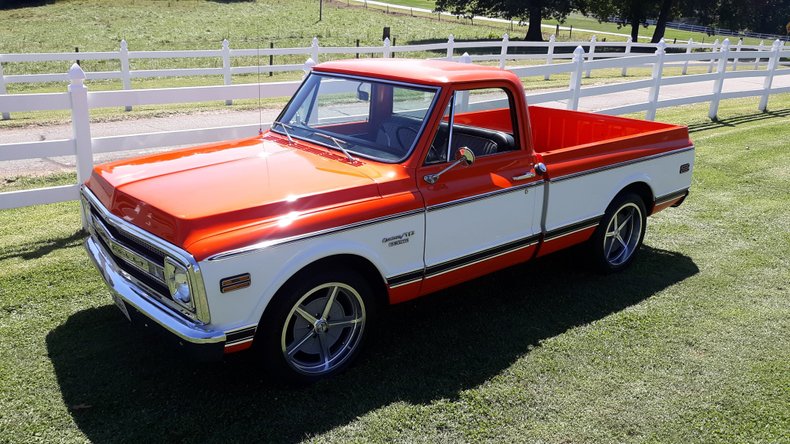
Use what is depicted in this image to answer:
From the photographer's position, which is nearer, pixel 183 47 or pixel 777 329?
pixel 777 329

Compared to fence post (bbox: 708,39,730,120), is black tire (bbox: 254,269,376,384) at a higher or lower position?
lower

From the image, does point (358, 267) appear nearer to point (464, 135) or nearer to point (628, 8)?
point (464, 135)

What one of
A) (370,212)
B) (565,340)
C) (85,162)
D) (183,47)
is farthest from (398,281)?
(183,47)

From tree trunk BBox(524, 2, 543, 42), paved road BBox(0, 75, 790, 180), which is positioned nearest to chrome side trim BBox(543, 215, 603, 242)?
paved road BBox(0, 75, 790, 180)

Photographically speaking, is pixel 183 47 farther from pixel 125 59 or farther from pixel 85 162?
pixel 85 162

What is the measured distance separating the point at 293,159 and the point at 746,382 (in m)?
3.35

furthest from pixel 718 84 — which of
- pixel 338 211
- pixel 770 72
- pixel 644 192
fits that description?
pixel 338 211

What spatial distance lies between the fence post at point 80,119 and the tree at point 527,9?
133 ft

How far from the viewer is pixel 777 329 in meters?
5.08

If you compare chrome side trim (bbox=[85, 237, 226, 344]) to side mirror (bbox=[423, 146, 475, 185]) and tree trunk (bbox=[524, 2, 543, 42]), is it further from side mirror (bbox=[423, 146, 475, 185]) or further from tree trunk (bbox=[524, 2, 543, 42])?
tree trunk (bbox=[524, 2, 543, 42])

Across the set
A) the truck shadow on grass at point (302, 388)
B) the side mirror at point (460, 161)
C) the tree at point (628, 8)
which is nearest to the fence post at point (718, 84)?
the truck shadow on grass at point (302, 388)

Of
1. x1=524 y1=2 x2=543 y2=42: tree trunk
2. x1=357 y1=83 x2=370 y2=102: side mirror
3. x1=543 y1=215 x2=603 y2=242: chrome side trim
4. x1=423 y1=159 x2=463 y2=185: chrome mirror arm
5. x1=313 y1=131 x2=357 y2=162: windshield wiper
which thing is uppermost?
x1=524 y1=2 x2=543 y2=42: tree trunk

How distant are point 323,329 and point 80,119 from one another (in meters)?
3.95

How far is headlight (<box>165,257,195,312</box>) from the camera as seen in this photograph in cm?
342
